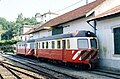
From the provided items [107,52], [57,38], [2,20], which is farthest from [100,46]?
[2,20]

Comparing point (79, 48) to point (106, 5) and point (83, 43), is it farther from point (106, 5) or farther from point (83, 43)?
point (106, 5)

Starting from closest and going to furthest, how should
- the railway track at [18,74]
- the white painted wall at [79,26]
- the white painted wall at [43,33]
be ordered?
1. the railway track at [18,74]
2. the white painted wall at [79,26]
3. the white painted wall at [43,33]

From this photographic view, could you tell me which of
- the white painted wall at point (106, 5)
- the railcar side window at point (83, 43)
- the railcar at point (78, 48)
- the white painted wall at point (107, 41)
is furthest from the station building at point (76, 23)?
the railcar side window at point (83, 43)

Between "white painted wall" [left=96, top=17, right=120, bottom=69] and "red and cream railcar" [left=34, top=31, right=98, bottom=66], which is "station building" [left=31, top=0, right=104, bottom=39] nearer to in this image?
"white painted wall" [left=96, top=17, right=120, bottom=69]

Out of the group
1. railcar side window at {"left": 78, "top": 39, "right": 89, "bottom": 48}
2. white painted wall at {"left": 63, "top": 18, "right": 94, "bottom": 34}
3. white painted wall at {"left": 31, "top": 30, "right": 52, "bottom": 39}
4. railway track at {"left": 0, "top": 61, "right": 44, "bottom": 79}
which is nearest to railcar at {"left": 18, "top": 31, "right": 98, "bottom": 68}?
railcar side window at {"left": 78, "top": 39, "right": 89, "bottom": 48}

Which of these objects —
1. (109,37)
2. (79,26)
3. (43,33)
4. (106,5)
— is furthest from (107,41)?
(43,33)

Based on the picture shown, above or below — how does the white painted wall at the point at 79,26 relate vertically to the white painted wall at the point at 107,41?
above

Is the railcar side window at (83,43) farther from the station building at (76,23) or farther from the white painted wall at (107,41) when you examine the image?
the station building at (76,23)

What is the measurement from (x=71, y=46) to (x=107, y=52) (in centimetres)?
262

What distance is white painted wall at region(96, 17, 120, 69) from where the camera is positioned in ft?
56.9

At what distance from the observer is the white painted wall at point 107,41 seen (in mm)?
17344

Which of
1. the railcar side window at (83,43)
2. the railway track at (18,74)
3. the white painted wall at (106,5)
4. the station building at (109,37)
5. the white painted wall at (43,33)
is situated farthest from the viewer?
the white painted wall at (43,33)

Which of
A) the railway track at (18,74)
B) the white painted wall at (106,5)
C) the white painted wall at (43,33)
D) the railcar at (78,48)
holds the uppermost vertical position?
the white painted wall at (106,5)

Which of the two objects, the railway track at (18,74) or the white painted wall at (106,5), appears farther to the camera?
the white painted wall at (106,5)
